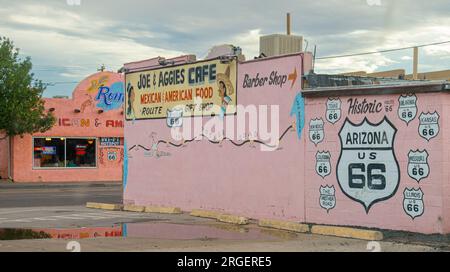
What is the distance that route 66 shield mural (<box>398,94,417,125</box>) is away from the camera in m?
12.9

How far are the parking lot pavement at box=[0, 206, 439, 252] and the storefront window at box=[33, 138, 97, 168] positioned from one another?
1853 cm

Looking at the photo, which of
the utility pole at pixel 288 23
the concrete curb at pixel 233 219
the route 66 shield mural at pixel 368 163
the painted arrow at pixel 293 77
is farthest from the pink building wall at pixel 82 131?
the route 66 shield mural at pixel 368 163

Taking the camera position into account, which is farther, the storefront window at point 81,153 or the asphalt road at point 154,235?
the storefront window at point 81,153

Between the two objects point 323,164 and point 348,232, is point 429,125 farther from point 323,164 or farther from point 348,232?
point 323,164

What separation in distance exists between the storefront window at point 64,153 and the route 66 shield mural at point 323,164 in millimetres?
25503

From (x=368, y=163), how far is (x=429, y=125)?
5.36 feet

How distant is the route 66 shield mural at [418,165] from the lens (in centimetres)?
1262

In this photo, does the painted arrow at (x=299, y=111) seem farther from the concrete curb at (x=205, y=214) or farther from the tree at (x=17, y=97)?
the tree at (x=17, y=97)

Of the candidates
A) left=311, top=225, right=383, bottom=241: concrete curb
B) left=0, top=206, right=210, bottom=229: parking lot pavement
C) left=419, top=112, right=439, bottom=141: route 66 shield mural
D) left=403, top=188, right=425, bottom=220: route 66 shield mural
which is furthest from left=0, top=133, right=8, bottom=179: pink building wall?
left=419, top=112, right=439, bottom=141: route 66 shield mural

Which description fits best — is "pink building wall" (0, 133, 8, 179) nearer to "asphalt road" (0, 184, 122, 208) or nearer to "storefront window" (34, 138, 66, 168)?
"storefront window" (34, 138, 66, 168)

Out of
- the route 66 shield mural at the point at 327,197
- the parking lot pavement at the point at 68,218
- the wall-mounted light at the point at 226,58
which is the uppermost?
the wall-mounted light at the point at 226,58

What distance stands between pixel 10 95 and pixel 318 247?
26102 millimetres

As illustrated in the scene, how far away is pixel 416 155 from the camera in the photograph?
12820mm

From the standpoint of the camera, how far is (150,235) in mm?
13469
